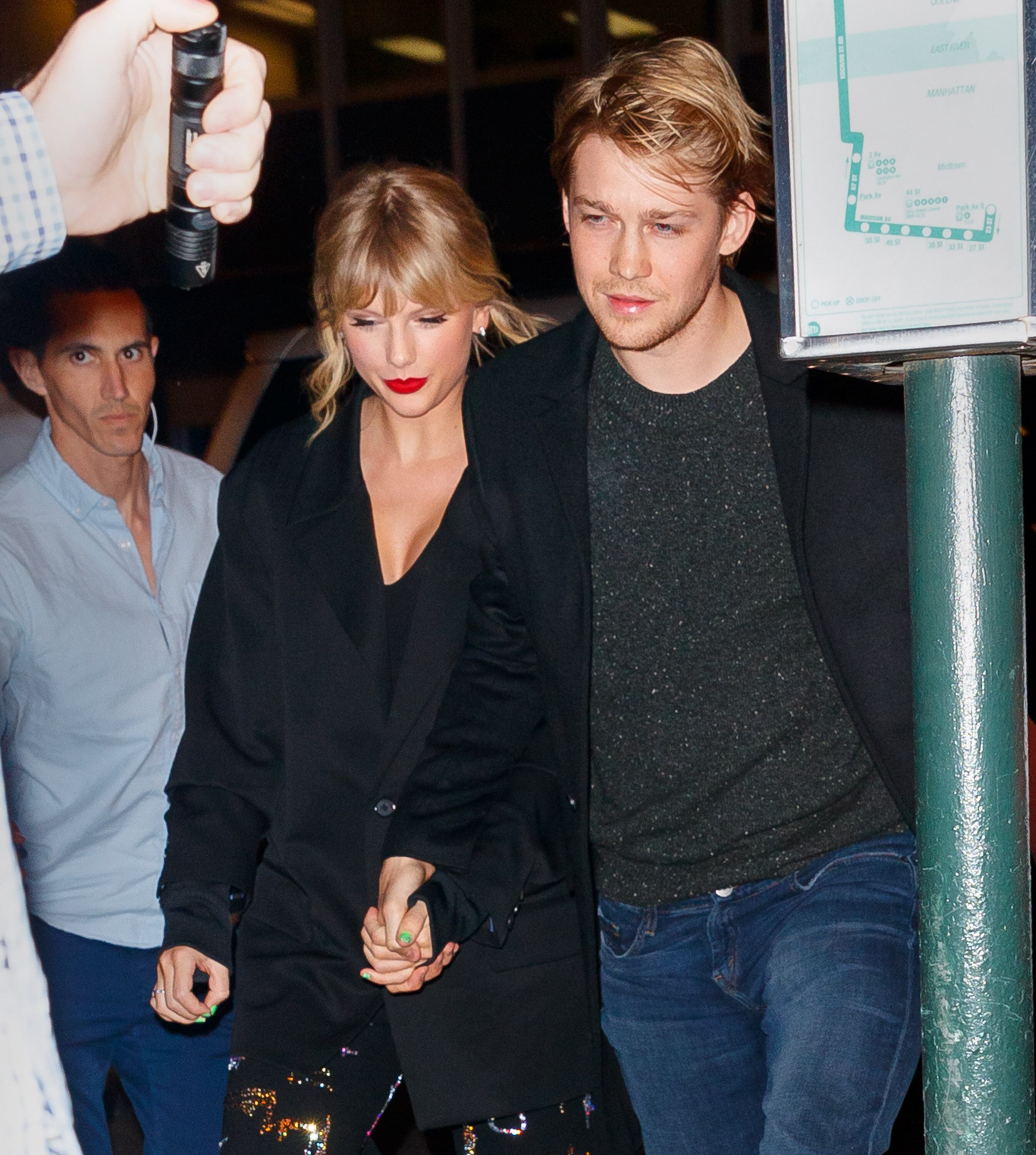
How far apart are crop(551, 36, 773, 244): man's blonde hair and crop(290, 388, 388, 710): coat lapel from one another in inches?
23.3

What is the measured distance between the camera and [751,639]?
2006mm

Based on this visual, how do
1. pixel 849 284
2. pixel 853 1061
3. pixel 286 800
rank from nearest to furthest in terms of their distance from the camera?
pixel 849 284 < pixel 853 1061 < pixel 286 800

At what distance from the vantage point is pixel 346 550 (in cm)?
237

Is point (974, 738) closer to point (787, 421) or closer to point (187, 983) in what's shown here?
point (787, 421)

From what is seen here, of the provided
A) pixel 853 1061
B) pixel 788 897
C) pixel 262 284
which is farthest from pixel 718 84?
pixel 262 284

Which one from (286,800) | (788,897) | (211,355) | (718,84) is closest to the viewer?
(788,897)

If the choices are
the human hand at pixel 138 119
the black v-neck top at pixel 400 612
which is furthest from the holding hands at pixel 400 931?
the human hand at pixel 138 119

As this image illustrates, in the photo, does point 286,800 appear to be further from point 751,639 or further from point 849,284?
point 849,284

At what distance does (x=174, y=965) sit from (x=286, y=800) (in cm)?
28

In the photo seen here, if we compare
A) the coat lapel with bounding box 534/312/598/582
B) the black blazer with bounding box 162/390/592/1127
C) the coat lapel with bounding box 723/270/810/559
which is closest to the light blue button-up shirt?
the black blazer with bounding box 162/390/592/1127

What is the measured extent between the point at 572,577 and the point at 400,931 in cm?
51

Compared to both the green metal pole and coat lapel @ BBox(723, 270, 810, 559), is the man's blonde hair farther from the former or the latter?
the green metal pole

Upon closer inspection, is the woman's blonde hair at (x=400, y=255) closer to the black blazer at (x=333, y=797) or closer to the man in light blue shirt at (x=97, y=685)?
the black blazer at (x=333, y=797)

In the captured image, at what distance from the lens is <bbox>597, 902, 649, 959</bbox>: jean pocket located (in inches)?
82.3
